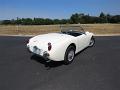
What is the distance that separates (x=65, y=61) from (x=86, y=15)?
53.7 metres

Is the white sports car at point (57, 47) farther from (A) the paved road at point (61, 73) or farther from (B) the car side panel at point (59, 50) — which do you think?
(A) the paved road at point (61, 73)

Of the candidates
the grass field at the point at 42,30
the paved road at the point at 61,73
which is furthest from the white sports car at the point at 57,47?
the grass field at the point at 42,30

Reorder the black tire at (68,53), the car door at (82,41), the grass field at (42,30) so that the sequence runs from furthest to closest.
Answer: the grass field at (42,30) < the car door at (82,41) < the black tire at (68,53)

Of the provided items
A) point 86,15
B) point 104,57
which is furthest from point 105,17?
point 104,57

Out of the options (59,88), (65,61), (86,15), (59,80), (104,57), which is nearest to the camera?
(59,88)

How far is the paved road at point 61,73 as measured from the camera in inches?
190

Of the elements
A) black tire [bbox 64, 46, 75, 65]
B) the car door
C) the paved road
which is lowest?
the paved road

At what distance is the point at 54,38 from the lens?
21.3 feet

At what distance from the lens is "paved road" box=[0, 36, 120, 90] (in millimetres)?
4820

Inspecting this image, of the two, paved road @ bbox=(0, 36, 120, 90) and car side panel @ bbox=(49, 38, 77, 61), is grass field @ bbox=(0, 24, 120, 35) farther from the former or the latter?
car side panel @ bbox=(49, 38, 77, 61)

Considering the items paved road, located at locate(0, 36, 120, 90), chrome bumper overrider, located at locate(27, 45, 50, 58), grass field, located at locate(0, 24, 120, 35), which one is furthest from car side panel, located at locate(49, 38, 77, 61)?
grass field, located at locate(0, 24, 120, 35)

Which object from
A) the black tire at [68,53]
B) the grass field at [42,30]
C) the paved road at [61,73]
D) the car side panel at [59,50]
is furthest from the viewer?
the grass field at [42,30]

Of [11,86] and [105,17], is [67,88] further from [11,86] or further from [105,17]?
[105,17]

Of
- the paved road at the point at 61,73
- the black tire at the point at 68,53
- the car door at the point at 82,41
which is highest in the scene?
the car door at the point at 82,41
